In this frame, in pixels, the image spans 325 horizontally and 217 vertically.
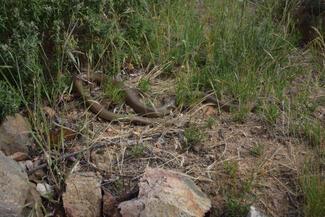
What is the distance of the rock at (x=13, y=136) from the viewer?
4.15 m

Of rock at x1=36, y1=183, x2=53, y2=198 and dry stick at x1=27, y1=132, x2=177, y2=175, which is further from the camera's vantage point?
dry stick at x1=27, y1=132, x2=177, y2=175

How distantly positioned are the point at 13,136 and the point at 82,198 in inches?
29.0

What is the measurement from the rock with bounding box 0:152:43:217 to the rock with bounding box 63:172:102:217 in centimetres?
20

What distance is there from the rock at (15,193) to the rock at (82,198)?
196 mm

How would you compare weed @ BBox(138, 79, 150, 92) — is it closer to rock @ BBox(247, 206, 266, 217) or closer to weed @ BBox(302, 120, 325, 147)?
weed @ BBox(302, 120, 325, 147)

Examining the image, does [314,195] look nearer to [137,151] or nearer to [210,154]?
[210,154]

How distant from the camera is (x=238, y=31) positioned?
5160 millimetres

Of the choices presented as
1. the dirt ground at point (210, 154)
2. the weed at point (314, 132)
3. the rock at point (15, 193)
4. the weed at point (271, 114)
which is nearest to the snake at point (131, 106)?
the dirt ground at point (210, 154)

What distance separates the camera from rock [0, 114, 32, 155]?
4152 mm

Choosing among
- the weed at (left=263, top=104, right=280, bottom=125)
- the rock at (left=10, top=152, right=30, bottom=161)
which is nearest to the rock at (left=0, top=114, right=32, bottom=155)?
the rock at (left=10, top=152, right=30, bottom=161)

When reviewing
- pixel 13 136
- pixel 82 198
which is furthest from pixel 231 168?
pixel 13 136

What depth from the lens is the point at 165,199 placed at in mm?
3668

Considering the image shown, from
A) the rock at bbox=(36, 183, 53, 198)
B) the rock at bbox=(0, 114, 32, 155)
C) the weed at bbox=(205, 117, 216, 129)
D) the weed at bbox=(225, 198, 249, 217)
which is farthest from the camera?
the weed at bbox=(205, 117, 216, 129)

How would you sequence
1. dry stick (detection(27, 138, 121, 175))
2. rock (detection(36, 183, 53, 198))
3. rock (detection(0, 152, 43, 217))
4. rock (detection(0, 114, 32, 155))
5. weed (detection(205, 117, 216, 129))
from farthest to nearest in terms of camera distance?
weed (detection(205, 117, 216, 129)), rock (detection(0, 114, 32, 155)), dry stick (detection(27, 138, 121, 175)), rock (detection(36, 183, 53, 198)), rock (detection(0, 152, 43, 217))
